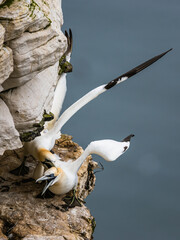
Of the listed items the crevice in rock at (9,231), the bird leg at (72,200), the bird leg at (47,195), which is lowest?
the bird leg at (72,200)

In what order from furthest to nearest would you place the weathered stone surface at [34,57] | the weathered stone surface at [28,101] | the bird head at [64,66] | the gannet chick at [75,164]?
1. the bird head at [64,66]
2. the gannet chick at [75,164]
3. the weathered stone surface at [28,101]
4. the weathered stone surface at [34,57]

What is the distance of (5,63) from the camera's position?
661 cm

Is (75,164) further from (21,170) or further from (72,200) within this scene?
(21,170)

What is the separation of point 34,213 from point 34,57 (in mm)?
2387

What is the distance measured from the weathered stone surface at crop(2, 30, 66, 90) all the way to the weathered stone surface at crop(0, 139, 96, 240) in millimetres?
1840

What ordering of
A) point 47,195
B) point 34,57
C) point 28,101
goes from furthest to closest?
point 47,195 < point 28,101 < point 34,57

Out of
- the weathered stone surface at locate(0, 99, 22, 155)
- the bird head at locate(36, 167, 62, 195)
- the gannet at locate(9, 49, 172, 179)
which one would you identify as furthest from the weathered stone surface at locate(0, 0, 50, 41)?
the gannet at locate(9, 49, 172, 179)

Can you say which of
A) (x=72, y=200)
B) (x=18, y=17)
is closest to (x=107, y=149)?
(x=72, y=200)

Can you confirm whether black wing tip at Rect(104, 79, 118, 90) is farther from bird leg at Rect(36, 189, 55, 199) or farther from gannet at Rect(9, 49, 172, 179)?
bird leg at Rect(36, 189, 55, 199)

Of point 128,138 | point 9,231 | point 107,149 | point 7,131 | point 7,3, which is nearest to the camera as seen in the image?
point 7,3

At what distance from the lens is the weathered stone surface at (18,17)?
21.3 feet

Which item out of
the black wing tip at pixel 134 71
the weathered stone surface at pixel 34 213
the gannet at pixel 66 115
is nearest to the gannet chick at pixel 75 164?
the weathered stone surface at pixel 34 213

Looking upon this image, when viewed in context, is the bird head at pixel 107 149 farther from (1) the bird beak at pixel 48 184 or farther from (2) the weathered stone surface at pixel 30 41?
(2) the weathered stone surface at pixel 30 41

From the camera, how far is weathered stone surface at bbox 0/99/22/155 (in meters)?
7.40
